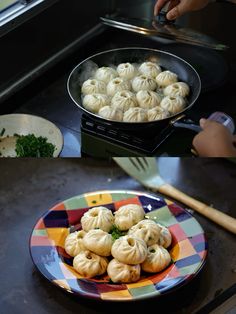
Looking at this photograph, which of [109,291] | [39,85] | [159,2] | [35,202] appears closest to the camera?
[109,291]

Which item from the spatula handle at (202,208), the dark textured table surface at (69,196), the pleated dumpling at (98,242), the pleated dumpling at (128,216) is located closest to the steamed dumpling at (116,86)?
the dark textured table surface at (69,196)

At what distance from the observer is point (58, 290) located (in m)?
1.19

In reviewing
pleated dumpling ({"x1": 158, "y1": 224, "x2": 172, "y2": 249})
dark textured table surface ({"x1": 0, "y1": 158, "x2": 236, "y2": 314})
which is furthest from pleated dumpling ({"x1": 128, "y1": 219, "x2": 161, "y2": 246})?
dark textured table surface ({"x1": 0, "y1": 158, "x2": 236, "y2": 314})

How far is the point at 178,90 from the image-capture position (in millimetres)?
1744

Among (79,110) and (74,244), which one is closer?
(74,244)

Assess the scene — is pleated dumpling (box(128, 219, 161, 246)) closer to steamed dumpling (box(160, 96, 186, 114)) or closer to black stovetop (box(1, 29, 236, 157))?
black stovetop (box(1, 29, 236, 157))

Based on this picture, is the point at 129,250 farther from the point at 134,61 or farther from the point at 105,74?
the point at 134,61

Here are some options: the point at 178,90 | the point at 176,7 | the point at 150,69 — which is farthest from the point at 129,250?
the point at 176,7

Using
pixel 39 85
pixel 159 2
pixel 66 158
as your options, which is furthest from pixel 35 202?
pixel 159 2

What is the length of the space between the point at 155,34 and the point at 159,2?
18 cm

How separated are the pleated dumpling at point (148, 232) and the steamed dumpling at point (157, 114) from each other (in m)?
0.42

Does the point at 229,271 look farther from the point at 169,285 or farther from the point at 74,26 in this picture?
the point at 74,26

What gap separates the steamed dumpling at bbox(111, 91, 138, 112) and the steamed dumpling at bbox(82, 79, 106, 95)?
0.20 feet

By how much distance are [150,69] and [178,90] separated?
146 mm
